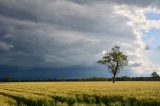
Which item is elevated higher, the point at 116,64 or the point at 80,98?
the point at 116,64

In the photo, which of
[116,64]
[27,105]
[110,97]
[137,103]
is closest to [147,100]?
[137,103]

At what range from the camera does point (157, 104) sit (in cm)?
2636

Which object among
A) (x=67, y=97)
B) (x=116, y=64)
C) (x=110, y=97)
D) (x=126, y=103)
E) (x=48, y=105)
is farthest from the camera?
(x=116, y=64)

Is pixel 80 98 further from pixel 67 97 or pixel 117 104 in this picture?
pixel 117 104

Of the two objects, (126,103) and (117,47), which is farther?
(117,47)

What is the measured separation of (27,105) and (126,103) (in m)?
10.1

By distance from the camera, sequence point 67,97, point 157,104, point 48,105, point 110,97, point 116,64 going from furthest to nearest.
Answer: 1. point 116,64
2. point 67,97
3. point 110,97
4. point 48,105
5. point 157,104

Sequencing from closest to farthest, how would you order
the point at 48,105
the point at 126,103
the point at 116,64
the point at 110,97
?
the point at 126,103, the point at 48,105, the point at 110,97, the point at 116,64

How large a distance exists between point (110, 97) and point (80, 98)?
139 inches

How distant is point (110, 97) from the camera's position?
1275 inches

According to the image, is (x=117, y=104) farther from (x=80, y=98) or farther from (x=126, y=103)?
(x=80, y=98)

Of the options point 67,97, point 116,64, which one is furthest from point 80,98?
point 116,64

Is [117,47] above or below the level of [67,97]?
above

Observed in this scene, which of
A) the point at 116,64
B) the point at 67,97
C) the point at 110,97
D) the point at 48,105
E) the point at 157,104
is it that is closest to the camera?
the point at 157,104
